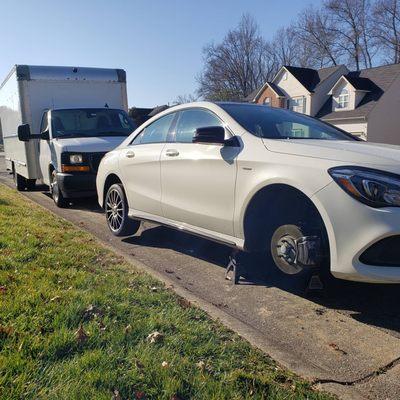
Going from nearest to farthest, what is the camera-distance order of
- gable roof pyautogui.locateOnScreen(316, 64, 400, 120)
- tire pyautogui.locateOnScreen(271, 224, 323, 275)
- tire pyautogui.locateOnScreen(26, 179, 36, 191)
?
tire pyautogui.locateOnScreen(271, 224, 323, 275)
tire pyautogui.locateOnScreen(26, 179, 36, 191)
gable roof pyautogui.locateOnScreen(316, 64, 400, 120)

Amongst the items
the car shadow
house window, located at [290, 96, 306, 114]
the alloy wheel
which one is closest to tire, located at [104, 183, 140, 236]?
the alloy wheel

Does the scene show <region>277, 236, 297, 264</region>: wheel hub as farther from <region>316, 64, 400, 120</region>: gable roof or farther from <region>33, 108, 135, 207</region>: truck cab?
<region>316, 64, 400, 120</region>: gable roof

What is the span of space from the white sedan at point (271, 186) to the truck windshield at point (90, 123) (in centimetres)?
324

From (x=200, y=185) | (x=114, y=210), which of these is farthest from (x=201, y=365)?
(x=114, y=210)

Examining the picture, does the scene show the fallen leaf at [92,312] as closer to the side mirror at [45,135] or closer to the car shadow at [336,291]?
the car shadow at [336,291]

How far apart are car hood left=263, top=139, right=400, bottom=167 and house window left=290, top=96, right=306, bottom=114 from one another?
3887 centimetres

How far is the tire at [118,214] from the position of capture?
6.07m

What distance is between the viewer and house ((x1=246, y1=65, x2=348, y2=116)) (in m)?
40.8

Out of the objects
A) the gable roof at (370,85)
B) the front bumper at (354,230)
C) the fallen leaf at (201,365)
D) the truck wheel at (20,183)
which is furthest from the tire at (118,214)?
the gable roof at (370,85)

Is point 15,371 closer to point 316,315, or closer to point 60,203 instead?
point 316,315

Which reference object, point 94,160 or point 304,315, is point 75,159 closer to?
point 94,160

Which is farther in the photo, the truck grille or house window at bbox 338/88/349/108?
house window at bbox 338/88/349/108

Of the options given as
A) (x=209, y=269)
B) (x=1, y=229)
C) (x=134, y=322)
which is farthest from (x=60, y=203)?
(x=134, y=322)

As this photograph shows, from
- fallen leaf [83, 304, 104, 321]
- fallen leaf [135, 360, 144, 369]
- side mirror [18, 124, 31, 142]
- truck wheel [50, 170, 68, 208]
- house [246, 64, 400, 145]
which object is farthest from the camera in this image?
house [246, 64, 400, 145]
